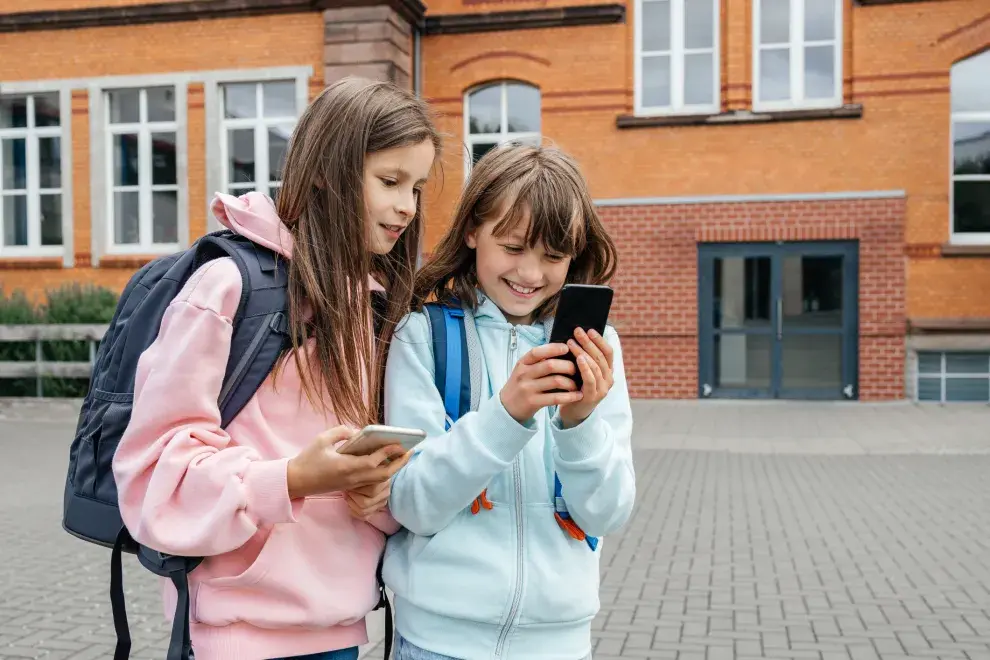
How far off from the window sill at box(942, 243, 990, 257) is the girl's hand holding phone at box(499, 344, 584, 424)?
47.7 feet

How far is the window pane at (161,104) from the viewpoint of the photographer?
55.2ft

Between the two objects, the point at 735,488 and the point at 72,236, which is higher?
the point at 72,236

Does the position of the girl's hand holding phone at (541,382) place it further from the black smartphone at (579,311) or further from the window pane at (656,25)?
the window pane at (656,25)

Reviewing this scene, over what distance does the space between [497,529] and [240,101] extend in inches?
625

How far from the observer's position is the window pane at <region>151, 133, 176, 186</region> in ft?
55.5

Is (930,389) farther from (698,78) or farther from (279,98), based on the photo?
(279,98)

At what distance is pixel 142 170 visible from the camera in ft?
56.1

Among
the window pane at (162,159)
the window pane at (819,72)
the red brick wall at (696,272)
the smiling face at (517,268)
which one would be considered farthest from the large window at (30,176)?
the smiling face at (517,268)

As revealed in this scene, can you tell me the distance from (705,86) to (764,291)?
329 centimetres

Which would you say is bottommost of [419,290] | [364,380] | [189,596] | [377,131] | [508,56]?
[189,596]

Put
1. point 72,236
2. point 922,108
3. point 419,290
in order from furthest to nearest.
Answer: point 72,236 < point 922,108 < point 419,290

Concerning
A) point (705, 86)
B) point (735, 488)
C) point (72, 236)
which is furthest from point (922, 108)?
point (72, 236)

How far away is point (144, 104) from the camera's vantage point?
16938mm

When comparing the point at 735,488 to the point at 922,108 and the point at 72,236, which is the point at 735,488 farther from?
the point at 72,236
